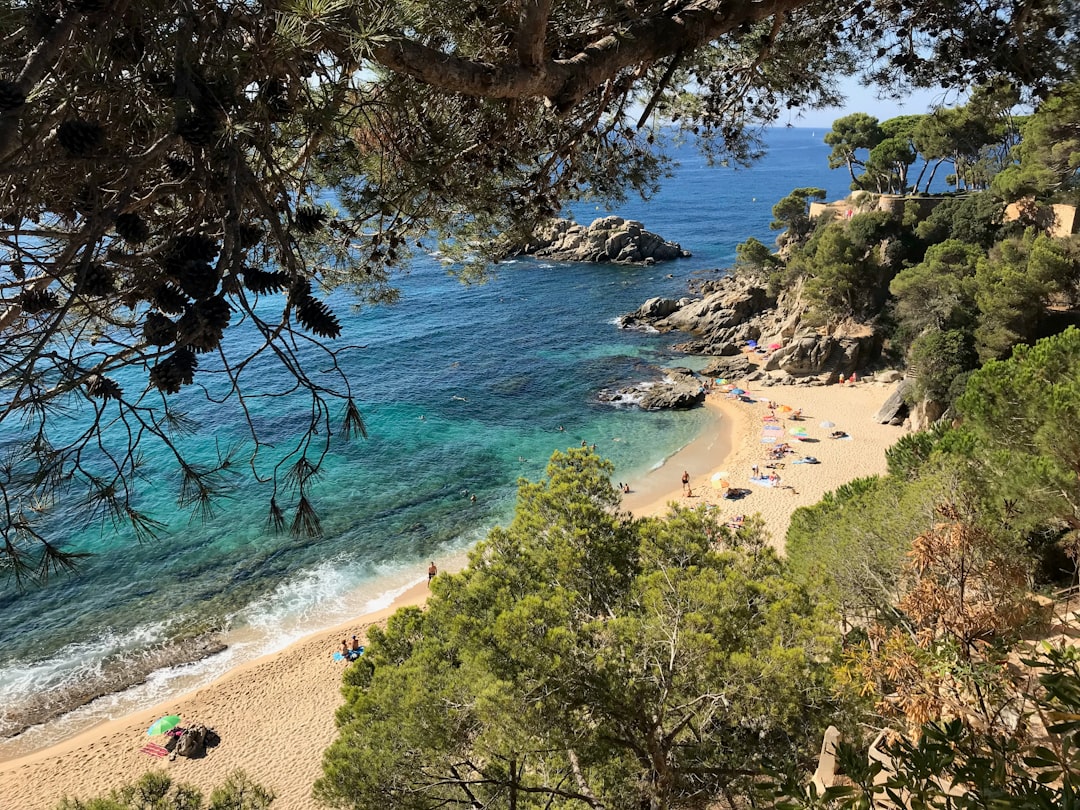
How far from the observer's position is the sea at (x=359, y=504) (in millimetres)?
14500

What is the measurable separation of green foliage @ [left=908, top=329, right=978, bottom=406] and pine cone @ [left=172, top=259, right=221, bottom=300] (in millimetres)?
20518

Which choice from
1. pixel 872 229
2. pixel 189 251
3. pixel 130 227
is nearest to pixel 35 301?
pixel 130 227

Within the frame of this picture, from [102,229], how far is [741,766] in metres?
5.58

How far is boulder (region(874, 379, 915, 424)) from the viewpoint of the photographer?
21453mm

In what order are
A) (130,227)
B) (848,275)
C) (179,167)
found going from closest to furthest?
(130,227), (179,167), (848,275)

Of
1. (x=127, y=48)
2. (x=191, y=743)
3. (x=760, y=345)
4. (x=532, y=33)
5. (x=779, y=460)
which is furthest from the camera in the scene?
(x=760, y=345)

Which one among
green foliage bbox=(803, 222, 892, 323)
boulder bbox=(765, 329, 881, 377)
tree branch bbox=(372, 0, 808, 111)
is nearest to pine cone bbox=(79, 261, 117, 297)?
tree branch bbox=(372, 0, 808, 111)

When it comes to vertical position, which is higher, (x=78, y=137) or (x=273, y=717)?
(x=78, y=137)

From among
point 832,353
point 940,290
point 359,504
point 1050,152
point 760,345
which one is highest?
point 1050,152

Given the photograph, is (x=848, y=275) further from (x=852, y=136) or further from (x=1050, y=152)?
(x=852, y=136)

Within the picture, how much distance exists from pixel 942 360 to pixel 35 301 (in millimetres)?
21411

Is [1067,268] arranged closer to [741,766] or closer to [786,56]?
[786,56]

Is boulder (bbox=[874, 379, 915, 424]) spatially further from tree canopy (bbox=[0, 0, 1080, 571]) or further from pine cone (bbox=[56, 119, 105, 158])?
pine cone (bbox=[56, 119, 105, 158])

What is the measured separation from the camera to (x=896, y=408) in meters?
21.6
